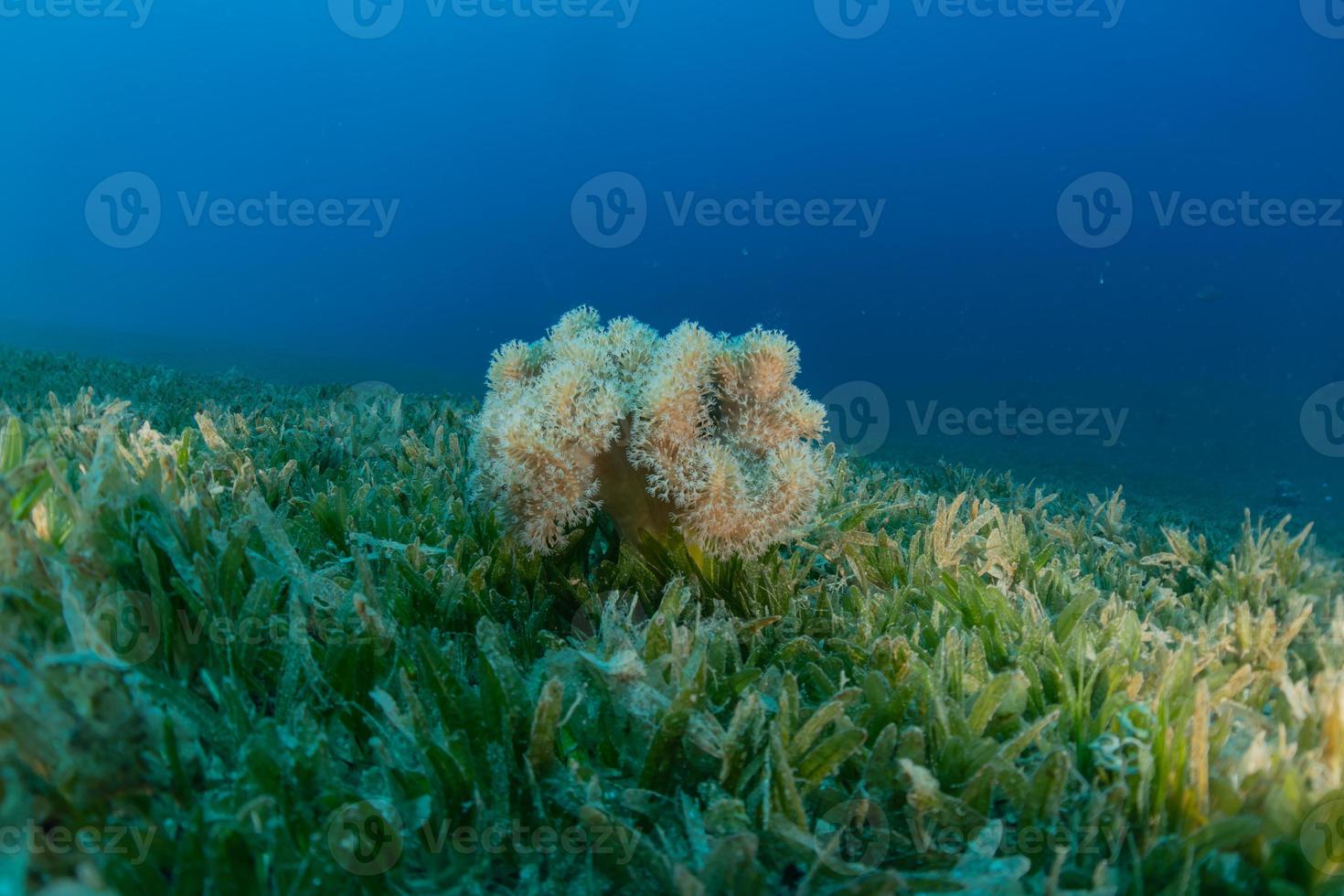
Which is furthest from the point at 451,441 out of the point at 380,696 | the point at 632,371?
the point at 380,696

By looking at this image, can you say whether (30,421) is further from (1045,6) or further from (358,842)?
(1045,6)

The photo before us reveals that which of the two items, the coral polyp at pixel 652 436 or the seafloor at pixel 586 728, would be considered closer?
the seafloor at pixel 586 728

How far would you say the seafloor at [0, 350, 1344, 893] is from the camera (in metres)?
1.28

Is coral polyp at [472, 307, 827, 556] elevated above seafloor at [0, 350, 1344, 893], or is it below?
above

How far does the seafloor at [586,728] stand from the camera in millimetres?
1275

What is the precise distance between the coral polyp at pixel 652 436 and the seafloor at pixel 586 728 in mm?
252

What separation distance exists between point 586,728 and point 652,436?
104 cm

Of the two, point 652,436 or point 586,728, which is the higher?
point 652,436

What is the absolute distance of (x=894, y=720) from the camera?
6.05 feet

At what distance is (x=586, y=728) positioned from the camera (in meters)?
1.73

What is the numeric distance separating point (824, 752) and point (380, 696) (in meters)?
0.93

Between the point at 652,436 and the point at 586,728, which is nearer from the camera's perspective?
A: the point at 586,728

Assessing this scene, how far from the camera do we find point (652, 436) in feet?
8.20

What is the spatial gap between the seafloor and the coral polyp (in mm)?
252
